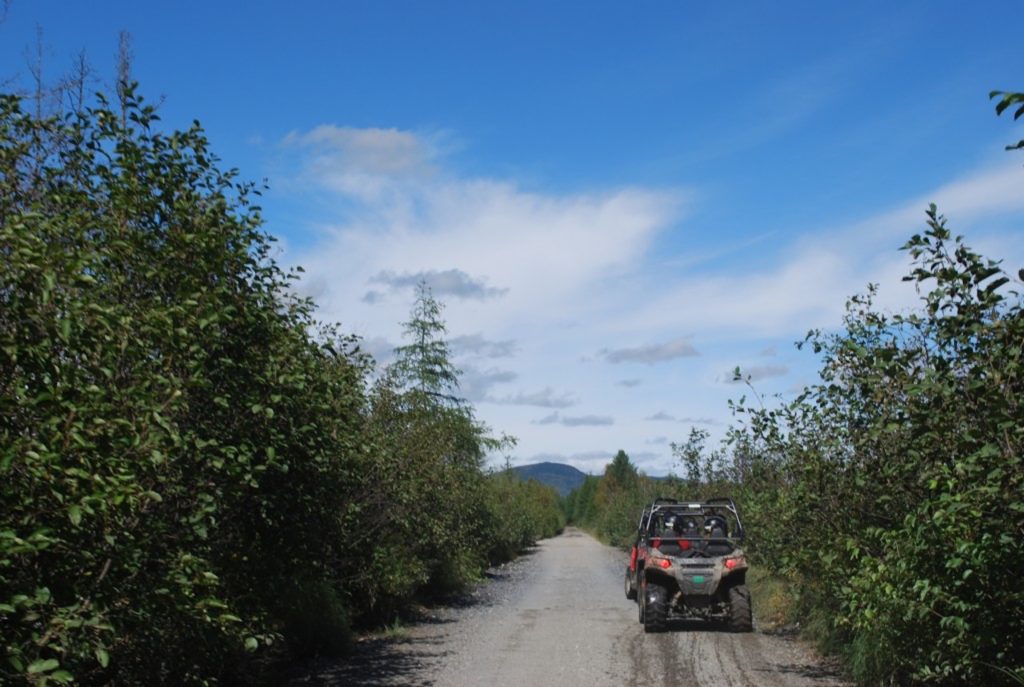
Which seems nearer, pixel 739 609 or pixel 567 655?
pixel 567 655

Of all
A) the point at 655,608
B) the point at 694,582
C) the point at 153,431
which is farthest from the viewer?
the point at 655,608

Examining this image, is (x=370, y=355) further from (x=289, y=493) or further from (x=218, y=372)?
(x=218, y=372)

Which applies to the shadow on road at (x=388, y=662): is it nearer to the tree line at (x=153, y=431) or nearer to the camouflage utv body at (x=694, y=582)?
the tree line at (x=153, y=431)

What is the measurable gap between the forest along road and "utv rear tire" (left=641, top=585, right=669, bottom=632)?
234mm

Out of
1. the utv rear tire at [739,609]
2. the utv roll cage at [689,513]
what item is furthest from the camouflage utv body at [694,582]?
the utv roll cage at [689,513]

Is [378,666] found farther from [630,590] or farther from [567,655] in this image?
[630,590]

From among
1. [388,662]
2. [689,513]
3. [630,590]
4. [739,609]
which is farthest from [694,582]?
[630,590]

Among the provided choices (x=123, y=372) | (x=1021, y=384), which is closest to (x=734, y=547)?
(x=1021, y=384)

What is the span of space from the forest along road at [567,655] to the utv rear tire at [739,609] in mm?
204

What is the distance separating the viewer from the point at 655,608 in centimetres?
1532

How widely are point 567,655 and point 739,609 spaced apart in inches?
142

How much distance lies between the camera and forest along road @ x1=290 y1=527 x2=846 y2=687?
1145cm

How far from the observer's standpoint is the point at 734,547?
51.9 ft

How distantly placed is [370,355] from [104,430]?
27.3ft
